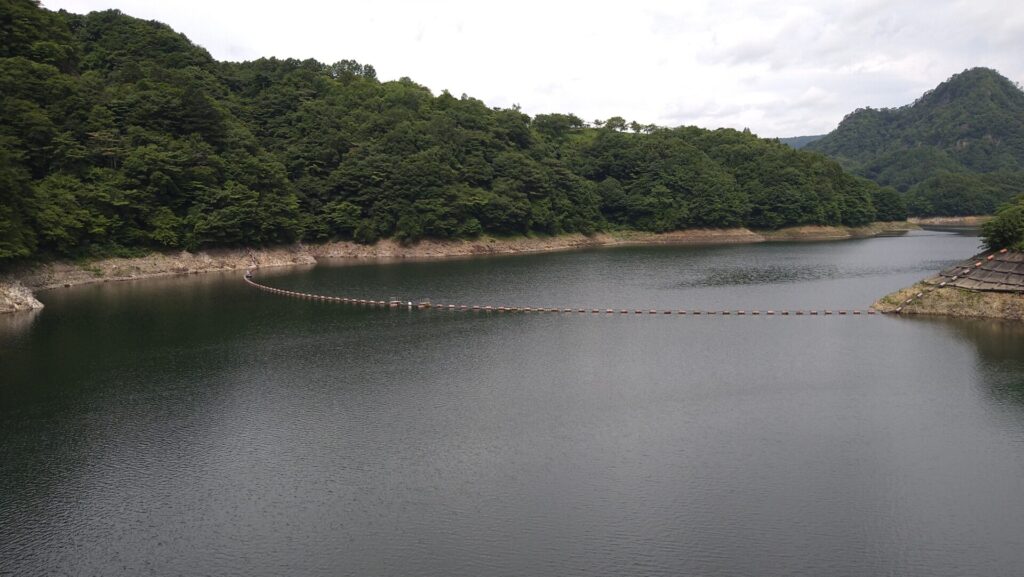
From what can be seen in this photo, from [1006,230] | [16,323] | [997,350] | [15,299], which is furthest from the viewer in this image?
[15,299]

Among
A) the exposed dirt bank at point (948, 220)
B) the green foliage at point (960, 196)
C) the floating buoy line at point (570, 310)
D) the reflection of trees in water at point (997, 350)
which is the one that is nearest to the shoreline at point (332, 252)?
the exposed dirt bank at point (948, 220)

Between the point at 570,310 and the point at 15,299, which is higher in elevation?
the point at 15,299

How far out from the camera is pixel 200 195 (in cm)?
6159

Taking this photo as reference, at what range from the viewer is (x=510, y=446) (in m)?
19.2

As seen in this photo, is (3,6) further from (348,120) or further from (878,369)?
(878,369)

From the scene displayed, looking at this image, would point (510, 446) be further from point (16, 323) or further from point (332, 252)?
point (332, 252)

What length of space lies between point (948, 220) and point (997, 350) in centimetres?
12500

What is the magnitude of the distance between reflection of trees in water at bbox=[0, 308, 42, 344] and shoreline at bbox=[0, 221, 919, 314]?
1195 millimetres

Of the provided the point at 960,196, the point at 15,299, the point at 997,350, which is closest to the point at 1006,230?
the point at 997,350

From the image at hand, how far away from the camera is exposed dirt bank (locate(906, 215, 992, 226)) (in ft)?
440

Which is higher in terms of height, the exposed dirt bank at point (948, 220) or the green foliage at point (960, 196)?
the green foliage at point (960, 196)

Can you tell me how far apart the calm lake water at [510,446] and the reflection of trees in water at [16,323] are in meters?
0.25

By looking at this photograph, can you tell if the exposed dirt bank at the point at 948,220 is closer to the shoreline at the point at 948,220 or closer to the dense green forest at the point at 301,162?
the shoreline at the point at 948,220

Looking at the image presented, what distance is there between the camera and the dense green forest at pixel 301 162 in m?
55.2
